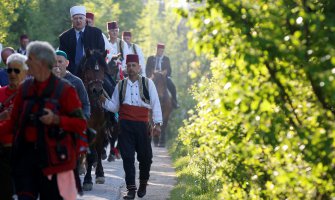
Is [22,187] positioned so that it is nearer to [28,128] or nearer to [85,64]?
[28,128]

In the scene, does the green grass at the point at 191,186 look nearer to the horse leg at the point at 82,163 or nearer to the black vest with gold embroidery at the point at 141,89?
the horse leg at the point at 82,163

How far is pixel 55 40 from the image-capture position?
35594 millimetres

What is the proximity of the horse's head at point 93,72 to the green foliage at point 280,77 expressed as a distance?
245 inches

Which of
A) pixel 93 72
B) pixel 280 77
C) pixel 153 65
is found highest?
pixel 153 65

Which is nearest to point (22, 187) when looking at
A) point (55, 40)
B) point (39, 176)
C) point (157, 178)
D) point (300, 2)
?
point (39, 176)

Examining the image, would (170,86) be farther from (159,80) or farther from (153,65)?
(159,80)

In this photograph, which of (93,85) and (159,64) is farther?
(159,64)

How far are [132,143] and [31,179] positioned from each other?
6148 mm

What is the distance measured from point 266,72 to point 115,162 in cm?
1280

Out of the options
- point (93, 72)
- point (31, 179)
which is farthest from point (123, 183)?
point (31, 179)

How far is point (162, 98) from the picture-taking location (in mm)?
28484

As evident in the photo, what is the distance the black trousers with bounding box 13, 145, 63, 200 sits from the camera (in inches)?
331

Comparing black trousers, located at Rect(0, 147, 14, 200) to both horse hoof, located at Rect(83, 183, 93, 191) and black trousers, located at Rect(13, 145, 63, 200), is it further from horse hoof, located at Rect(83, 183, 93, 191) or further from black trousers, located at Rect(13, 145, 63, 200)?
horse hoof, located at Rect(83, 183, 93, 191)

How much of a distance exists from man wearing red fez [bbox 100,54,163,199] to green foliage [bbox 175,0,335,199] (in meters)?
5.75
